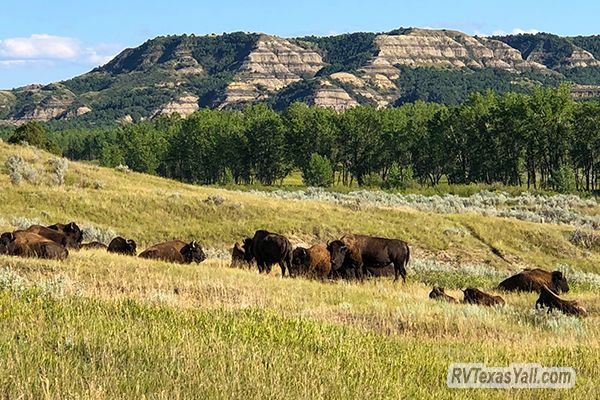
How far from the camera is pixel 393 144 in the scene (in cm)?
10250

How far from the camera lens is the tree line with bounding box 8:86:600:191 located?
8450 centimetres

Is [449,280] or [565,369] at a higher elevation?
[565,369]

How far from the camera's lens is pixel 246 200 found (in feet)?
135

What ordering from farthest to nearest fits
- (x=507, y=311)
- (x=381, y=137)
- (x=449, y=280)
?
(x=381, y=137), (x=449, y=280), (x=507, y=311)

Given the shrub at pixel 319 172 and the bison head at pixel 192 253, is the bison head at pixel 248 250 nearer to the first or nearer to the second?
the bison head at pixel 192 253

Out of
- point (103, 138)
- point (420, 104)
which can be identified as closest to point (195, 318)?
point (420, 104)

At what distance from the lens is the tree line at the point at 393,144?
3327 inches

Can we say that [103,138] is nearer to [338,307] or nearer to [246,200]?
[246,200]

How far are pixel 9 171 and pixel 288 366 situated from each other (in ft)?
120

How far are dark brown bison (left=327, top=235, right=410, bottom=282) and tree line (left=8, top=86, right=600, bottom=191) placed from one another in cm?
6436

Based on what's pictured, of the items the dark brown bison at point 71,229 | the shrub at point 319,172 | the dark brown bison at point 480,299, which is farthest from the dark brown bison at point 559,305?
the shrub at point 319,172

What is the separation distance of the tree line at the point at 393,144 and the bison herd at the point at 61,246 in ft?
224

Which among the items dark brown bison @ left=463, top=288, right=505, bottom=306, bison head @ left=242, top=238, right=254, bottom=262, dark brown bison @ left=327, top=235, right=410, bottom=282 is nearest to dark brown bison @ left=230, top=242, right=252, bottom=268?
bison head @ left=242, top=238, right=254, bottom=262

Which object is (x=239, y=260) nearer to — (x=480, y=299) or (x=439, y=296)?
(x=439, y=296)
